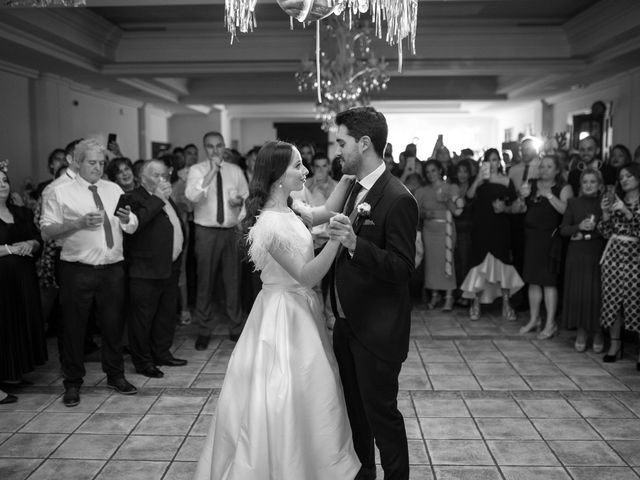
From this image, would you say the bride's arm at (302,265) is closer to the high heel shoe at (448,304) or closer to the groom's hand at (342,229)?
the groom's hand at (342,229)

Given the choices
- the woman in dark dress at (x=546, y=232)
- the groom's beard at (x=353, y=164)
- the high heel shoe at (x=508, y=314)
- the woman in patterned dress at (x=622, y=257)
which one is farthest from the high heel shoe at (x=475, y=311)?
the groom's beard at (x=353, y=164)

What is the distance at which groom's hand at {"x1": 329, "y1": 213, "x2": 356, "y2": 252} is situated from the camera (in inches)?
93.0

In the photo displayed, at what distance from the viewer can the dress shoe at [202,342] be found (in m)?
5.49

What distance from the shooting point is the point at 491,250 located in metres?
6.53

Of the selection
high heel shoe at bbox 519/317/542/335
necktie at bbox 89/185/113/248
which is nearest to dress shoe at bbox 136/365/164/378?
necktie at bbox 89/185/113/248

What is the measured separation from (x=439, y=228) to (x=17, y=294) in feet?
13.2

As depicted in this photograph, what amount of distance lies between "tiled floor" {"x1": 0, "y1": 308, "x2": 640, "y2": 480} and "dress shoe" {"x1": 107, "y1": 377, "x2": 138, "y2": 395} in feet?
0.27

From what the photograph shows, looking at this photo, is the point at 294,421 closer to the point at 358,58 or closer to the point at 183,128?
the point at 358,58

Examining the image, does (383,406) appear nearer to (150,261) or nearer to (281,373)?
(281,373)

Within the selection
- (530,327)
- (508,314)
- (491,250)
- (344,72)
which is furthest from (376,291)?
(344,72)

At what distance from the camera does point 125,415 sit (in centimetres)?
402

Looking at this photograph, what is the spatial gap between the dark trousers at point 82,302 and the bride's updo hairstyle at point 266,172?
1.65 metres

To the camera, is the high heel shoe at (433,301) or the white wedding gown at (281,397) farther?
the high heel shoe at (433,301)

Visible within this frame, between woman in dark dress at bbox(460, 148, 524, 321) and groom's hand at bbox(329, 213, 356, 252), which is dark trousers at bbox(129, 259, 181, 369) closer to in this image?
groom's hand at bbox(329, 213, 356, 252)
